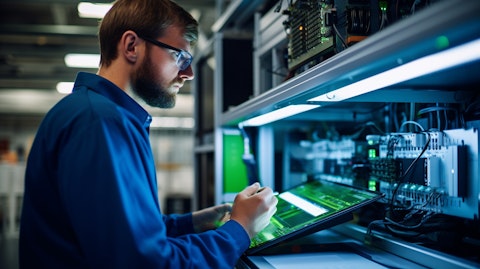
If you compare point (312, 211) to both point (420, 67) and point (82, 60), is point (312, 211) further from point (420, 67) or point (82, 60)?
point (82, 60)

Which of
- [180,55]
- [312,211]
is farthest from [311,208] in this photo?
[180,55]

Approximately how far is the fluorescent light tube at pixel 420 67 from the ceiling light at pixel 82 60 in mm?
4719

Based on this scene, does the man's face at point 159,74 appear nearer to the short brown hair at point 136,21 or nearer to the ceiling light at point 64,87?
the short brown hair at point 136,21

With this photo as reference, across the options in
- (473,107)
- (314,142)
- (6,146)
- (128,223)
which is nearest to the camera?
(128,223)

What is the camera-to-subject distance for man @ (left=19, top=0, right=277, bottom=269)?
32.3 inches

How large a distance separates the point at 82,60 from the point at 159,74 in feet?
16.0

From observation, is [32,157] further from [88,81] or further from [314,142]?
[314,142]

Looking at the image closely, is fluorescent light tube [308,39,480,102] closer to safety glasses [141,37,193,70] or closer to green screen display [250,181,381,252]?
green screen display [250,181,381,252]

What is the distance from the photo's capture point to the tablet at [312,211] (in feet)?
3.60

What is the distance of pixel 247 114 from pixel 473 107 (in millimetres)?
718

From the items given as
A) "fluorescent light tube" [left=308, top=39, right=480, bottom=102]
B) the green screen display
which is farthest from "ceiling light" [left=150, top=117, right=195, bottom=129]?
"fluorescent light tube" [left=308, top=39, right=480, bottom=102]

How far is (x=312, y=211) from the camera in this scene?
1233mm

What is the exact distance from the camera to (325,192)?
1385mm

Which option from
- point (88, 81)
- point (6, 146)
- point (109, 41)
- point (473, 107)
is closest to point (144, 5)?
point (109, 41)
